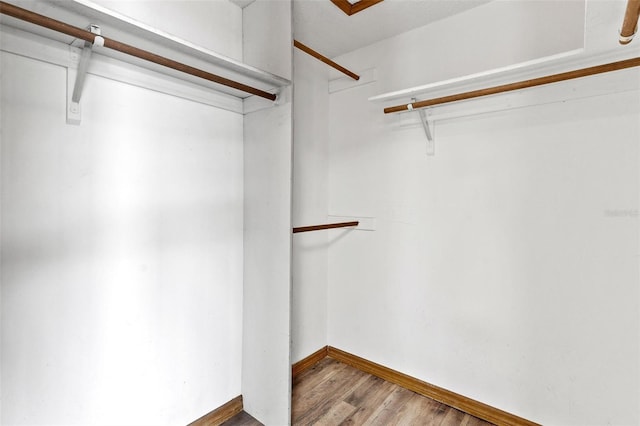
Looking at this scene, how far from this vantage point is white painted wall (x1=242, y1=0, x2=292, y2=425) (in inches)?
65.0

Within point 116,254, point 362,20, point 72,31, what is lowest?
point 116,254

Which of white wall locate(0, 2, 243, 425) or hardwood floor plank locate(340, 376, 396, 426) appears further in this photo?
hardwood floor plank locate(340, 376, 396, 426)

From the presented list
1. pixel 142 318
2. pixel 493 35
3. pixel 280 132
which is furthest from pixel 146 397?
pixel 493 35

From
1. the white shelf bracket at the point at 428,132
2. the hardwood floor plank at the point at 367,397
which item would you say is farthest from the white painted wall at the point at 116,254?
the white shelf bracket at the point at 428,132

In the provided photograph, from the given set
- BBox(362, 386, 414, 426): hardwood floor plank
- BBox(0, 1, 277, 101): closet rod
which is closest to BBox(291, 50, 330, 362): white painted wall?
BBox(362, 386, 414, 426): hardwood floor plank

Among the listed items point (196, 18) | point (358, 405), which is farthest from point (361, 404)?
point (196, 18)

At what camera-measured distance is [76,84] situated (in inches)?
46.1

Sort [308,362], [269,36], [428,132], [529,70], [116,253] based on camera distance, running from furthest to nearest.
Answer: [308,362]
[428,132]
[269,36]
[529,70]
[116,253]

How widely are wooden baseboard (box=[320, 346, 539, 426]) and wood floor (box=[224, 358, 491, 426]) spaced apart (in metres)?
0.03

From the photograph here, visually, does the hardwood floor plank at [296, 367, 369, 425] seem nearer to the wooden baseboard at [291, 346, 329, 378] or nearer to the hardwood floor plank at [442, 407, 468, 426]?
the wooden baseboard at [291, 346, 329, 378]

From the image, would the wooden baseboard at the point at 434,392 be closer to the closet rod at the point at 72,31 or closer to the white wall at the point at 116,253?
the white wall at the point at 116,253

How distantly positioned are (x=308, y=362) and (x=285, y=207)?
1.37 metres

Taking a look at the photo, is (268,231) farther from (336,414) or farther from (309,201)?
(336,414)

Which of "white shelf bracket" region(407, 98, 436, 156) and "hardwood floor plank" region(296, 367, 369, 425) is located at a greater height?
"white shelf bracket" region(407, 98, 436, 156)
